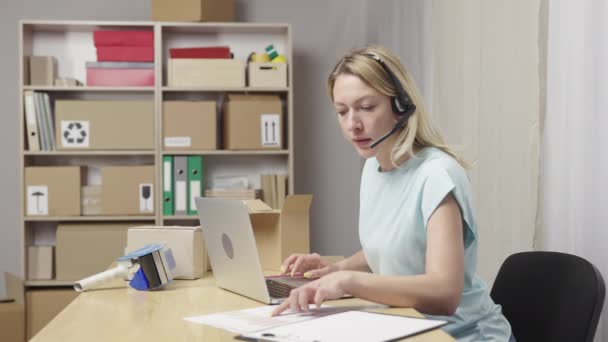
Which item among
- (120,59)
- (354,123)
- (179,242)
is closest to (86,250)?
(120,59)

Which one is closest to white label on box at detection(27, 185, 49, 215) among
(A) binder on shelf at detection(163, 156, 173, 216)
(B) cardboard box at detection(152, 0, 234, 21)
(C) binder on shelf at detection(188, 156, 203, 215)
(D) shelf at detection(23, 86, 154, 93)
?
(D) shelf at detection(23, 86, 154, 93)

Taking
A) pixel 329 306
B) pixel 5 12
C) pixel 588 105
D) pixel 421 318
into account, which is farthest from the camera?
pixel 5 12

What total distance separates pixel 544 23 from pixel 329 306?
1.07 metres

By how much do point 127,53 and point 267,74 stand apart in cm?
81

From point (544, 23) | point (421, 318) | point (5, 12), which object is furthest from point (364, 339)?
point (5, 12)

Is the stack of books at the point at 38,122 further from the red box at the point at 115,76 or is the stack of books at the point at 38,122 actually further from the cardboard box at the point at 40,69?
the red box at the point at 115,76

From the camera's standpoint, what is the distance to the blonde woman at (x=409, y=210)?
4.69 feet

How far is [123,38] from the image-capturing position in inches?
161

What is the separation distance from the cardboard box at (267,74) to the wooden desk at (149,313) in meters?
2.27

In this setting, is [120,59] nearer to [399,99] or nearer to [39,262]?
[39,262]

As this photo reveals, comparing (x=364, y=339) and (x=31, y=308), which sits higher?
(x=364, y=339)

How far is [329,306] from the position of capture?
1.51m

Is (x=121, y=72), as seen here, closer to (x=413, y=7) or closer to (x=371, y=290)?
(x=413, y=7)

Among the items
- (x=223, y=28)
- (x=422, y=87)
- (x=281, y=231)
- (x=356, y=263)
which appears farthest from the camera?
(x=223, y=28)
